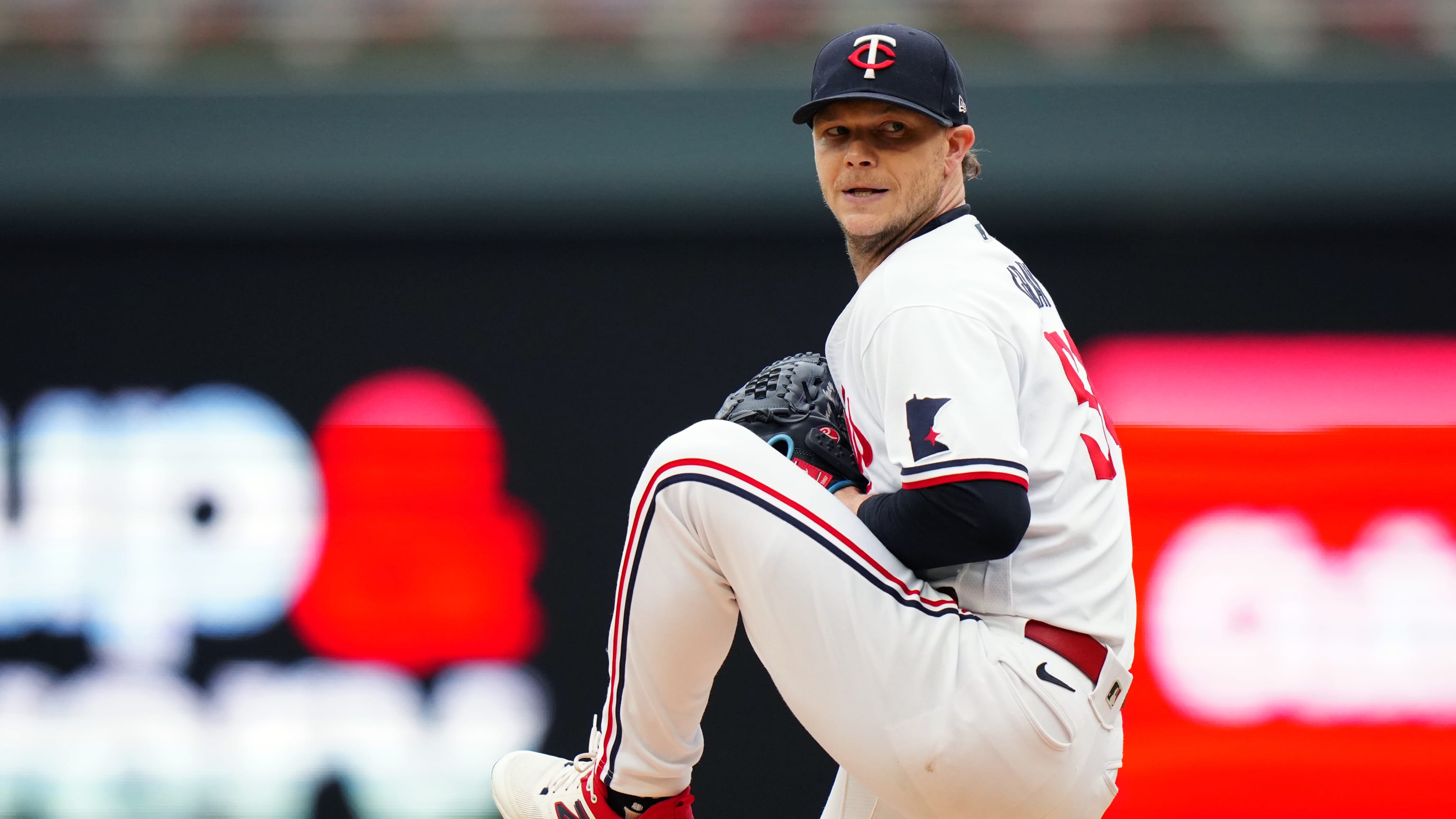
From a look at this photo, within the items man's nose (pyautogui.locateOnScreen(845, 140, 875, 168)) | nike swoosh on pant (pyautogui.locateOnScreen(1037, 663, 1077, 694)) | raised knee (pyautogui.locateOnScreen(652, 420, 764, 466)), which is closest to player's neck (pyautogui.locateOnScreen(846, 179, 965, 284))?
man's nose (pyautogui.locateOnScreen(845, 140, 875, 168))

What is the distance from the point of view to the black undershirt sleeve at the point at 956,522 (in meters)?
1.81

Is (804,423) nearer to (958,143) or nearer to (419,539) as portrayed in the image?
(958,143)

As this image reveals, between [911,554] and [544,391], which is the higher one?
[544,391]

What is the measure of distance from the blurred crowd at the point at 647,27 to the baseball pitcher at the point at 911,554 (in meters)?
3.33

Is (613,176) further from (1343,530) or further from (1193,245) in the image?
(1343,530)

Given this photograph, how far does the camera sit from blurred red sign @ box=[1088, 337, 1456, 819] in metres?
4.40

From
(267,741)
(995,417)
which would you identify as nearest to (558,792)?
(995,417)

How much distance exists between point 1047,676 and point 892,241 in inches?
26.8

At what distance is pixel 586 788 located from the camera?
6.92 feet

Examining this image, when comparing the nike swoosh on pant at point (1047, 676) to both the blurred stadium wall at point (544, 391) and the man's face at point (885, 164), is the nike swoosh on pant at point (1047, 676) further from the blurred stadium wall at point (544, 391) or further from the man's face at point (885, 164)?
the blurred stadium wall at point (544, 391)

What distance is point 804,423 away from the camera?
2.19m

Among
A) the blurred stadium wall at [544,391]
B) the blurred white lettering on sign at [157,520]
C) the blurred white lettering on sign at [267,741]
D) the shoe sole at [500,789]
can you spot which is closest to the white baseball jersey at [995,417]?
the shoe sole at [500,789]

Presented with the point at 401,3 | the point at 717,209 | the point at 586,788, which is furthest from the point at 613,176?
the point at 586,788

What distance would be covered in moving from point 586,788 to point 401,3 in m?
4.13
